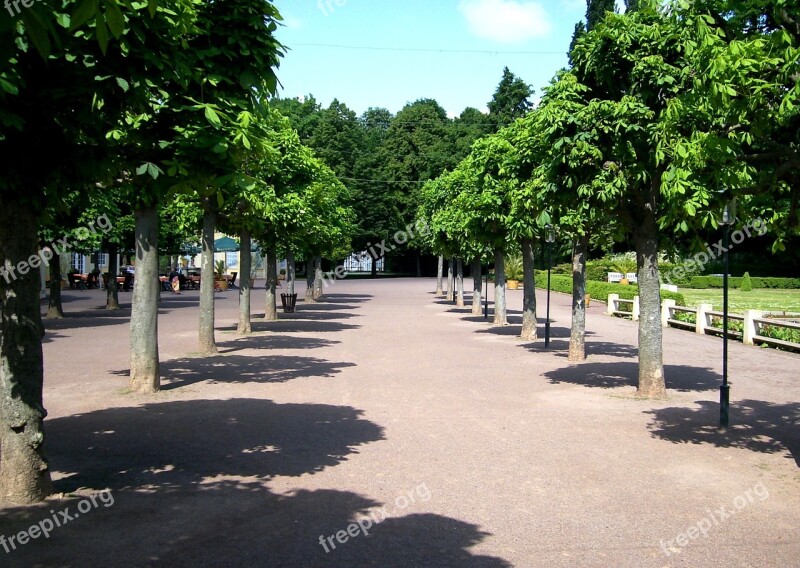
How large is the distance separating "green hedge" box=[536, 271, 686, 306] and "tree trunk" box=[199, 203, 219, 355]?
70.6 feet

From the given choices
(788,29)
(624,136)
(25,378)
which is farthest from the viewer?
(624,136)

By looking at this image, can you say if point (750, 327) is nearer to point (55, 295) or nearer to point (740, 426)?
point (740, 426)

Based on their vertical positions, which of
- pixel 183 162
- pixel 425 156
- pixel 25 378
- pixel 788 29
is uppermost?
pixel 425 156

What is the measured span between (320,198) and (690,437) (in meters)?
16.0

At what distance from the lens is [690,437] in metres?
9.53

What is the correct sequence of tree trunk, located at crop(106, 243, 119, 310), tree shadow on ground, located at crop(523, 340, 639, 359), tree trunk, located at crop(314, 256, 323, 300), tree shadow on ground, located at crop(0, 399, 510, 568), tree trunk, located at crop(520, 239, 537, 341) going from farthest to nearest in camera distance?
tree trunk, located at crop(314, 256, 323, 300) < tree trunk, located at crop(106, 243, 119, 310) < tree trunk, located at crop(520, 239, 537, 341) < tree shadow on ground, located at crop(523, 340, 639, 359) < tree shadow on ground, located at crop(0, 399, 510, 568)

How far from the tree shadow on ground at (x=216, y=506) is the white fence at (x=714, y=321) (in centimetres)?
1538

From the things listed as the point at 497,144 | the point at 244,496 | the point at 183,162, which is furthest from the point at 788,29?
the point at 497,144

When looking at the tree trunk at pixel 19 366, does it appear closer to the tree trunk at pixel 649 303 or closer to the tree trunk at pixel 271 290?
the tree trunk at pixel 649 303

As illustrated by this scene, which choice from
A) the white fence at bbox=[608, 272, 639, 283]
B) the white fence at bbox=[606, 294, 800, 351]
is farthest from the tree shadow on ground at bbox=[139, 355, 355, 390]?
the white fence at bbox=[608, 272, 639, 283]

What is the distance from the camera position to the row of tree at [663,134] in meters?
6.77

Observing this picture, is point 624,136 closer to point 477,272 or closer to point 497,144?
point 497,144

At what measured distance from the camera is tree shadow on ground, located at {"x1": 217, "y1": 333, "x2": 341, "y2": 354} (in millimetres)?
19016

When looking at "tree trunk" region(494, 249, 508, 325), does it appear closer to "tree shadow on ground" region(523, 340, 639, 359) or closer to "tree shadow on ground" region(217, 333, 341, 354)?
"tree shadow on ground" region(523, 340, 639, 359)
